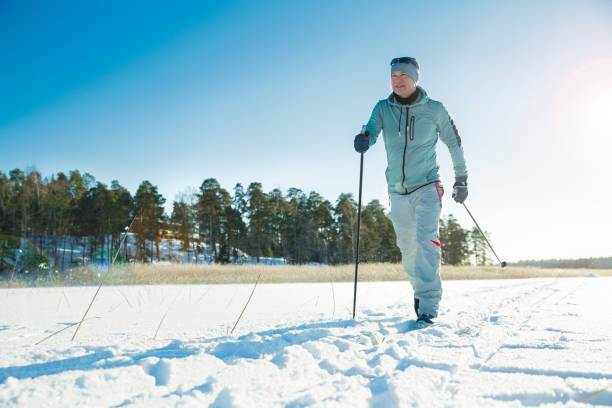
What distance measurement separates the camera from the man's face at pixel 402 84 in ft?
8.31

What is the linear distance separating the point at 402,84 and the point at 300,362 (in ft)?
7.47

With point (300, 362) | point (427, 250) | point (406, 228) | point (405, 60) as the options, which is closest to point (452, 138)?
point (405, 60)

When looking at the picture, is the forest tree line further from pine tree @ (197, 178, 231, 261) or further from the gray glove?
the gray glove

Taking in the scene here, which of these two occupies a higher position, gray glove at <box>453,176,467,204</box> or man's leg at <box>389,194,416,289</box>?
gray glove at <box>453,176,467,204</box>

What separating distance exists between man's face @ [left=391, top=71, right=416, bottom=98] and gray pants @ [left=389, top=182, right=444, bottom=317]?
81 centimetres

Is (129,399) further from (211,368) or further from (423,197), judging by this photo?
(423,197)

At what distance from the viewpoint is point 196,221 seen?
3012 cm

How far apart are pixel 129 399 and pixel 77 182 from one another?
125 ft

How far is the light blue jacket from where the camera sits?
2.57 metres

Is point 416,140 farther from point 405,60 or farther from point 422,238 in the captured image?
point 422,238

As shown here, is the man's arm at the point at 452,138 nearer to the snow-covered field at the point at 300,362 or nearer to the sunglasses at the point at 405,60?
the sunglasses at the point at 405,60

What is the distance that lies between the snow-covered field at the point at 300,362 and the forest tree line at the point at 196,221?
2151 cm

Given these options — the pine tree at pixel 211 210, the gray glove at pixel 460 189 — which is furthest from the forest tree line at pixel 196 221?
the gray glove at pixel 460 189

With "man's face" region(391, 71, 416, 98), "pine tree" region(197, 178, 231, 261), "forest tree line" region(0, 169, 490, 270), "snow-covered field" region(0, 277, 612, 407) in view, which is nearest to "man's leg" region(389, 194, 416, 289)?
"snow-covered field" region(0, 277, 612, 407)
